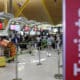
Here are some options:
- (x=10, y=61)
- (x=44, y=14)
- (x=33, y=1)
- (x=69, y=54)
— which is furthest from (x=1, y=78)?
(x=44, y=14)

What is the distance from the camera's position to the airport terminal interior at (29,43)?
1210 cm

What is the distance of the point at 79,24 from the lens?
1.74 metres

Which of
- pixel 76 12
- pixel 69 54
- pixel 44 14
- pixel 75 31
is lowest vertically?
pixel 69 54

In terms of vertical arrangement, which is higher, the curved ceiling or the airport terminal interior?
the curved ceiling

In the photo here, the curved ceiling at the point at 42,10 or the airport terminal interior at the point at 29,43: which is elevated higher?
the curved ceiling at the point at 42,10

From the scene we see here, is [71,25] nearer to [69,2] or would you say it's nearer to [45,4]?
[69,2]

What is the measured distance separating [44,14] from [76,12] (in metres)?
43.9

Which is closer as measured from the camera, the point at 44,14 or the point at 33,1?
the point at 33,1

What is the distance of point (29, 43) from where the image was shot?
24.2 m

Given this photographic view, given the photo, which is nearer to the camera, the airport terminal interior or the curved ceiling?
the airport terminal interior

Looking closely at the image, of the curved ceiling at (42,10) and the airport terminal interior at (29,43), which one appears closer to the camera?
the airport terminal interior at (29,43)

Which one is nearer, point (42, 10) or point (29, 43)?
point (29, 43)

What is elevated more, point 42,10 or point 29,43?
point 42,10

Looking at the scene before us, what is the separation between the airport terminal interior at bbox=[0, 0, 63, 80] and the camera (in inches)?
476
